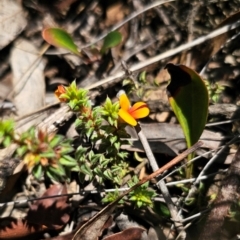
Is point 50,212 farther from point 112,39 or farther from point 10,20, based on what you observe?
point 10,20

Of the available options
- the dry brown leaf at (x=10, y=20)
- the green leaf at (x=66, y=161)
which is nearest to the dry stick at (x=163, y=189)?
the green leaf at (x=66, y=161)

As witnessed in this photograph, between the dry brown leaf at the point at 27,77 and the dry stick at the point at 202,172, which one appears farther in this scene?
the dry brown leaf at the point at 27,77

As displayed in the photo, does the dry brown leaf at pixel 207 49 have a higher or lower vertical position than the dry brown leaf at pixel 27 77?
lower

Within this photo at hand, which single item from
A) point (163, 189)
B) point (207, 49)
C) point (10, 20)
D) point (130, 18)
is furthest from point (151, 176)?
point (10, 20)

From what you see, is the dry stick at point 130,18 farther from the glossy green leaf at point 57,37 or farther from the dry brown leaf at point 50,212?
the dry brown leaf at point 50,212

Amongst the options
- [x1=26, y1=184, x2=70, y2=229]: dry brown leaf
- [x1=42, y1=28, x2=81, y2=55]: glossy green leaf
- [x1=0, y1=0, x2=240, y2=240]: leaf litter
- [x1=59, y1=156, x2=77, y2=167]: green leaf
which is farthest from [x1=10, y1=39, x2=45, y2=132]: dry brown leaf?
[x1=59, y1=156, x2=77, y2=167]: green leaf

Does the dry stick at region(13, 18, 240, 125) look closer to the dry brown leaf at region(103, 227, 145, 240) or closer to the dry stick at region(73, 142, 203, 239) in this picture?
the dry stick at region(73, 142, 203, 239)
